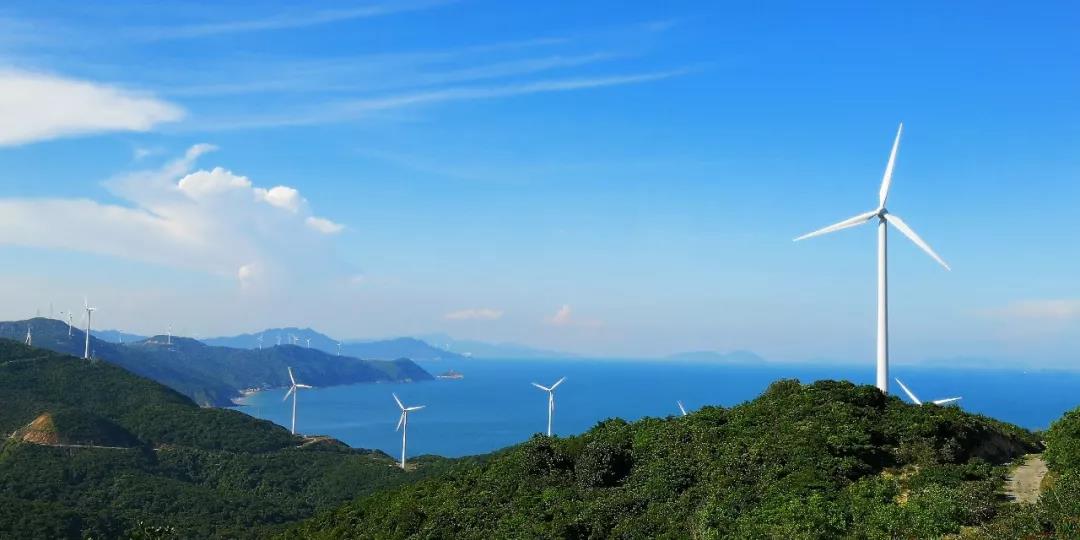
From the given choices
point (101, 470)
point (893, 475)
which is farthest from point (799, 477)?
point (101, 470)

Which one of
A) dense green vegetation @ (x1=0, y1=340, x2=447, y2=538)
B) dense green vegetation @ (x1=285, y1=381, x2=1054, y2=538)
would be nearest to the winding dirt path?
dense green vegetation @ (x1=285, y1=381, x2=1054, y2=538)

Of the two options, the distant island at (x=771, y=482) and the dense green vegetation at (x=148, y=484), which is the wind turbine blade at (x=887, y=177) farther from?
the dense green vegetation at (x=148, y=484)

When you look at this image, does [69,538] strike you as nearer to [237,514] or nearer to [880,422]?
[237,514]

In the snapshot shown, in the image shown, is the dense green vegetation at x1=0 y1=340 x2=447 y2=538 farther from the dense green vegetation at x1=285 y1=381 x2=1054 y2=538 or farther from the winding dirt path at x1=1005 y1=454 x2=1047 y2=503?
the winding dirt path at x1=1005 y1=454 x2=1047 y2=503

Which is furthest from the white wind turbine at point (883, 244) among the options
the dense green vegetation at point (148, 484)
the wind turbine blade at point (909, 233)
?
the dense green vegetation at point (148, 484)

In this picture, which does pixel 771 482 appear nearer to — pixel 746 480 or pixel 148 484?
pixel 746 480

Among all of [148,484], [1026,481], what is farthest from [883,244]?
[148,484]
